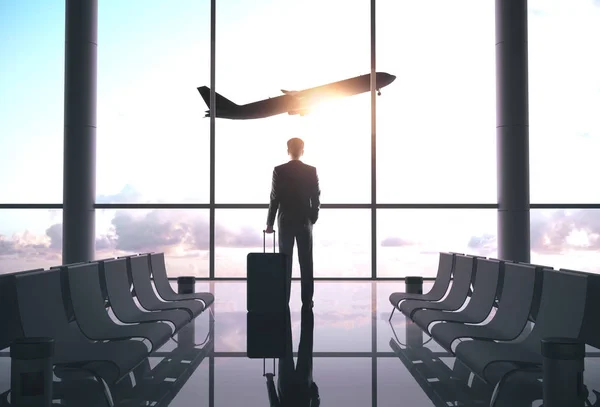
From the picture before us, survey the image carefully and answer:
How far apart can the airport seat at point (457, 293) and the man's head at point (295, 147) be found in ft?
6.09

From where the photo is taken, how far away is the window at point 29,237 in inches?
324

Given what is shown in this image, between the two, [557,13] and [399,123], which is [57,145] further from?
[557,13]

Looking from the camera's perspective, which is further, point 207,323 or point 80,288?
point 207,323

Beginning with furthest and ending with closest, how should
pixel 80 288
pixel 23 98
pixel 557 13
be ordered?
pixel 23 98 < pixel 557 13 < pixel 80 288

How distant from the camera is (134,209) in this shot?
8.45 m

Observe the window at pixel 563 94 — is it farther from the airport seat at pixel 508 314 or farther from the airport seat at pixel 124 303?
the airport seat at pixel 124 303

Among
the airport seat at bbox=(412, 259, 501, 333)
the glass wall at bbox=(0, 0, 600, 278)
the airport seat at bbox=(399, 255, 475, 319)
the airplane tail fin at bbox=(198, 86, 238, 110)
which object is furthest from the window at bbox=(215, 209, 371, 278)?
the airport seat at bbox=(412, 259, 501, 333)

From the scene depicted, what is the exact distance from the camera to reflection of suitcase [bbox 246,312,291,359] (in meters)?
3.69

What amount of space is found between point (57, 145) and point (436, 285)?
268 inches

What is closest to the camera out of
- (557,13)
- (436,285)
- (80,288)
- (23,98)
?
(80,288)

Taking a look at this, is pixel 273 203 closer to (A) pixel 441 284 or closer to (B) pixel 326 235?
(A) pixel 441 284

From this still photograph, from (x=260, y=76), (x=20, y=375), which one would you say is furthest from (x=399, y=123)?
(x=20, y=375)

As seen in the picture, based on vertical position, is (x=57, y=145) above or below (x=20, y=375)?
above

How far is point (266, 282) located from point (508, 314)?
94.2 inches
